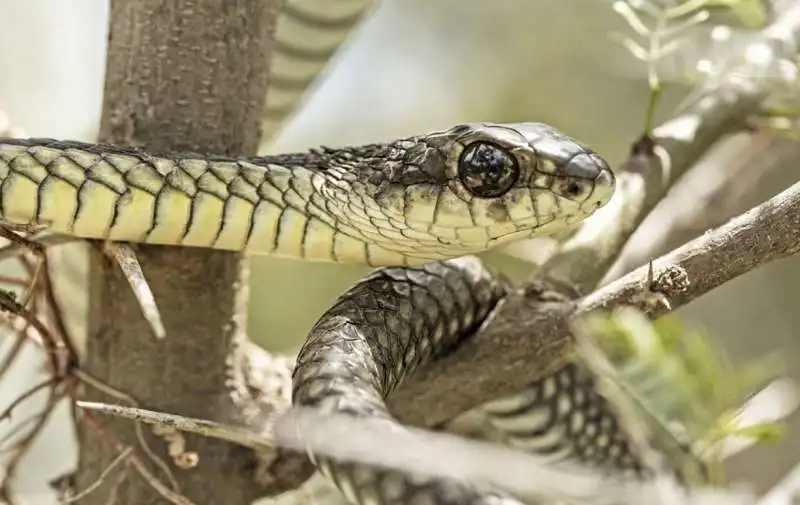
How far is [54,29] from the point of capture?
126 inches

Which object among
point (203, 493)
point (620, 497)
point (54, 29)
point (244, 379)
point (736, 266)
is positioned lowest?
point (203, 493)

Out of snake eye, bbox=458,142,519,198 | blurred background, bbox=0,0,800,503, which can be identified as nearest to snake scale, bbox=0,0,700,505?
snake eye, bbox=458,142,519,198

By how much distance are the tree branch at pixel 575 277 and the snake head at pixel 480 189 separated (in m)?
0.10

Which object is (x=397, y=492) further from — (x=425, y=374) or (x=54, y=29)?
(x=54, y=29)

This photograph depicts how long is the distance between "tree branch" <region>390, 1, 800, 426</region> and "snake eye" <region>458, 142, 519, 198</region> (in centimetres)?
14

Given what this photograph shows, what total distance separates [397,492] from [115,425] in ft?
2.02

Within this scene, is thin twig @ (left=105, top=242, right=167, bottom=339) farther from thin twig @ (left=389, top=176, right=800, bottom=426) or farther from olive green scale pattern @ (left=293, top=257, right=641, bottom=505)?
thin twig @ (left=389, top=176, right=800, bottom=426)

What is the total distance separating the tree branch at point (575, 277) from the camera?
107 cm

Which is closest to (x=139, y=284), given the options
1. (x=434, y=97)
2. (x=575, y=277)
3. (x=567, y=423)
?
(x=575, y=277)

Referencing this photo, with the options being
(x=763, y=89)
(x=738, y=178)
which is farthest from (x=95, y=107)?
(x=763, y=89)

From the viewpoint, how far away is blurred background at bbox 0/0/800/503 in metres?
2.98

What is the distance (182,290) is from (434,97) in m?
2.60

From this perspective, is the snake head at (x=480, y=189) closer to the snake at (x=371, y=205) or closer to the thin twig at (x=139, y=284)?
the snake at (x=371, y=205)

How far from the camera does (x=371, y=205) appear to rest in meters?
1.12
